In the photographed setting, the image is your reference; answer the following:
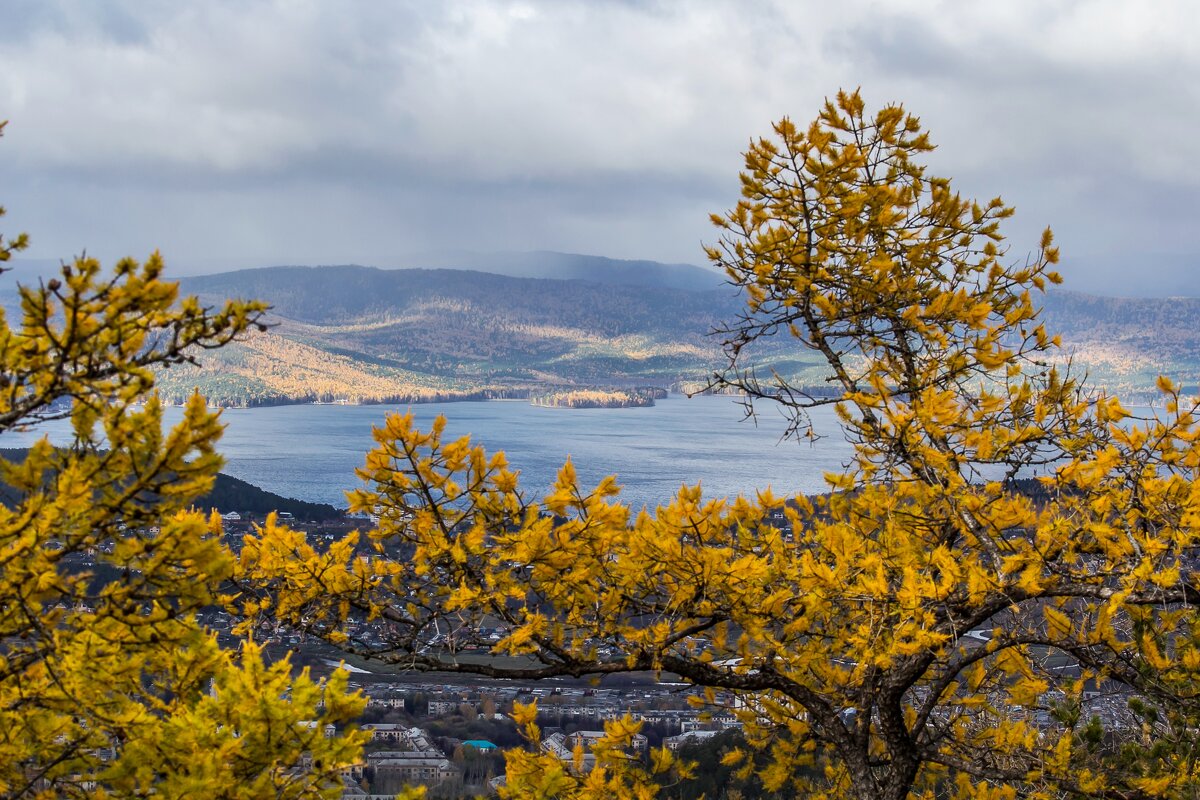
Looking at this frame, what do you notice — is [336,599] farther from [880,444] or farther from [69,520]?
[880,444]

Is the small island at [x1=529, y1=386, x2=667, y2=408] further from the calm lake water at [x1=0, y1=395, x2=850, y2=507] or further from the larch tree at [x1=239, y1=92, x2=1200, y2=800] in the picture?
the larch tree at [x1=239, y1=92, x2=1200, y2=800]

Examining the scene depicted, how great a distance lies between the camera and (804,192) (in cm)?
560

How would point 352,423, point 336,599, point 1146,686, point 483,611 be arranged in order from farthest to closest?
point 352,423 → point 336,599 → point 483,611 → point 1146,686

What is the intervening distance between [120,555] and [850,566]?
130 inches

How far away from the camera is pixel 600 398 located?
161250mm

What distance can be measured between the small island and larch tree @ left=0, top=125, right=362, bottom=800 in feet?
488

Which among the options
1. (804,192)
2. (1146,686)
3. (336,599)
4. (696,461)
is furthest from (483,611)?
(696,461)

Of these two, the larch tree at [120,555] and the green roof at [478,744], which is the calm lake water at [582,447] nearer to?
the green roof at [478,744]

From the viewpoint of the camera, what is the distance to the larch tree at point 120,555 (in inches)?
99.4

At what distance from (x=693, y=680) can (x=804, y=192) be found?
3008 millimetres

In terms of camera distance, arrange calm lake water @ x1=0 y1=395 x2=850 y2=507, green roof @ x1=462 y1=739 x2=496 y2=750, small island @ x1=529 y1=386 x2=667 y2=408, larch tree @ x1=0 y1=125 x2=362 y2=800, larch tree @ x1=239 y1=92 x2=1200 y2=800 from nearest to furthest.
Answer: larch tree @ x1=0 y1=125 x2=362 y2=800, larch tree @ x1=239 y1=92 x2=1200 y2=800, green roof @ x1=462 y1=739 x2=496 y2=750, calm lake water @ x1=0 y1=395 x2=850 y2=507, small island @ x1=529 y1=386 x2=667 y2=408

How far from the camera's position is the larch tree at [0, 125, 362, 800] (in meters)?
2.53

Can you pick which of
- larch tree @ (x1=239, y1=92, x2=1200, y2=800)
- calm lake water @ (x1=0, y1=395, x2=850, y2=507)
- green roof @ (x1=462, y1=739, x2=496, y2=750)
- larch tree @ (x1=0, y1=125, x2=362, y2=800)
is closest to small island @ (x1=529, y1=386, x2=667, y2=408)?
calm lake water @ (x1=0, y1=395, x2=850, y2=507)

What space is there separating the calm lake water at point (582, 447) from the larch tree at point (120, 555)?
20018mm
